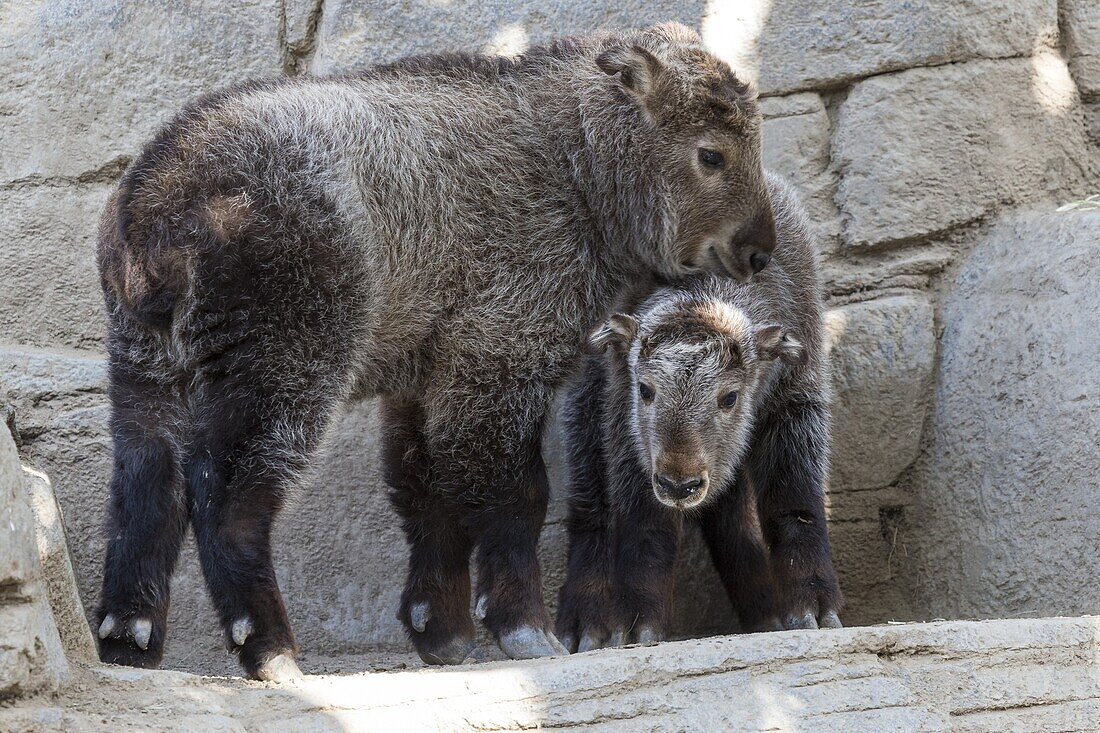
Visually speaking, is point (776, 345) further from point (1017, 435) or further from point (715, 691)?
point (715, 691)

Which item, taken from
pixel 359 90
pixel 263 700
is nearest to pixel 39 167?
pixel 359 90

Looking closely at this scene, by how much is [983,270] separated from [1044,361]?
672 mm

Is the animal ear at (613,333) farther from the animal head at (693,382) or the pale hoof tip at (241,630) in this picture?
the pale hoof tip at (241,630)

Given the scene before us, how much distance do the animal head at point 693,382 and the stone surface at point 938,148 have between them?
145cm

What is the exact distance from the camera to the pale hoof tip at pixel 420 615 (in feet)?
18.1

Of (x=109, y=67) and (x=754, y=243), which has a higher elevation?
(x=109, y=67)

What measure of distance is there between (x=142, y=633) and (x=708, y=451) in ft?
7.20

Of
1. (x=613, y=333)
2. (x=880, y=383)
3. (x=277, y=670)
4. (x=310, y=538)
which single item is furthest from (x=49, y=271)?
(x=880, y=383)

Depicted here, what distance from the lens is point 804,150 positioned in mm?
6570

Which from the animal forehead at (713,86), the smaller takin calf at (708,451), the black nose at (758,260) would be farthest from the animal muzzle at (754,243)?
the animal forehead at (713,86)

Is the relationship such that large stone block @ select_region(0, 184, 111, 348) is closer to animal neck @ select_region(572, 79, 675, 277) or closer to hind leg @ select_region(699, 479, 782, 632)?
animal neck @ select_region(572, 79, 675, 277)

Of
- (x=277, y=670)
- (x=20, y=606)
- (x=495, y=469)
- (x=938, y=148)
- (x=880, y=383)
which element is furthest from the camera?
(x=938, y=148)

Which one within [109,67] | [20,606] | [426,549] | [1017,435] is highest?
[20,606]

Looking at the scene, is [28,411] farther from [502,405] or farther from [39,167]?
[502,405]
